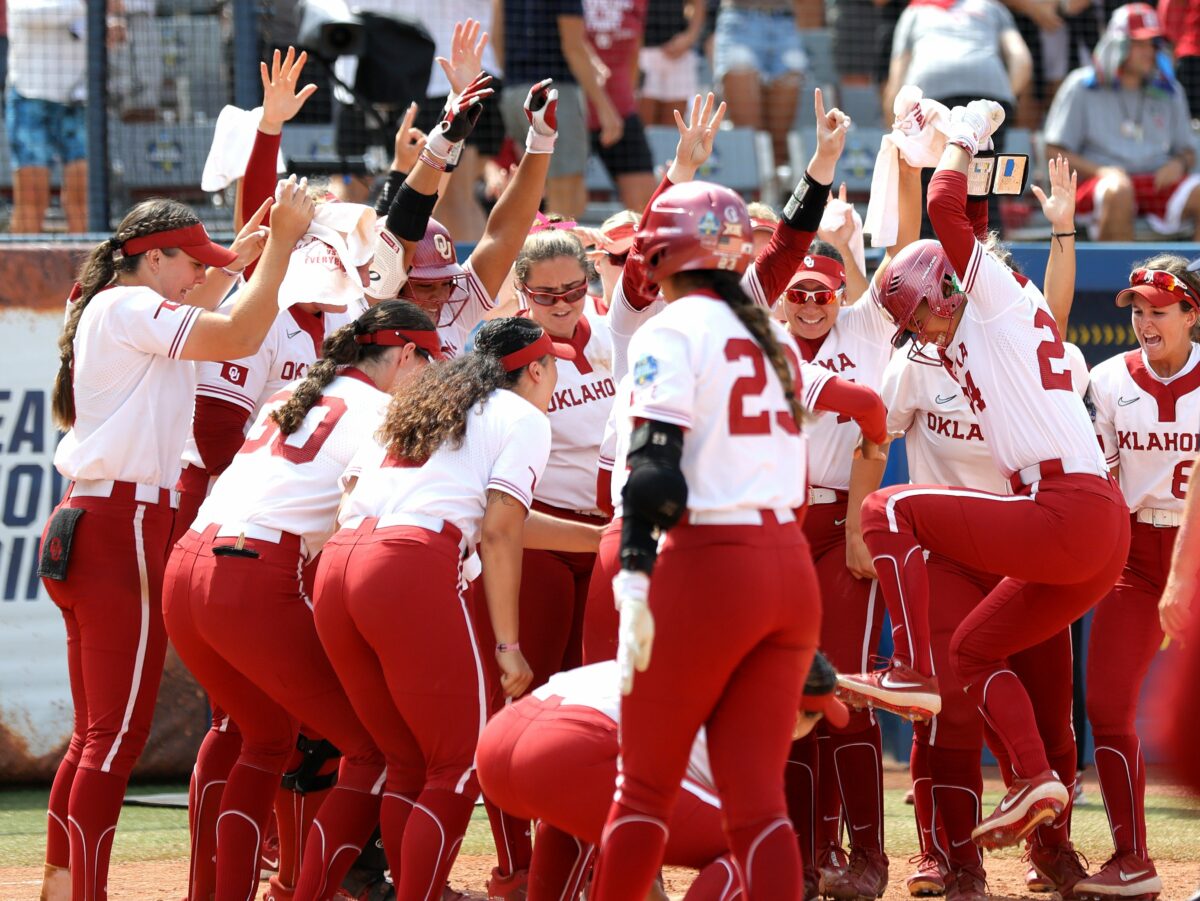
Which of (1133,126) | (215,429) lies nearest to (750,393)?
(215,429)

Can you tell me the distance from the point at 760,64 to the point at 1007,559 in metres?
5.92

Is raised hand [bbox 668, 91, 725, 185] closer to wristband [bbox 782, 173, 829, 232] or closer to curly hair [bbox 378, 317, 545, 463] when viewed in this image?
wristband [bbox 782, 173, 829, 232]

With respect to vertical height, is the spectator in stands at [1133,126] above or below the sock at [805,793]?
above

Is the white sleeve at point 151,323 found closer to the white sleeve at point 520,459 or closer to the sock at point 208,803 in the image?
the white sleeve at point 520,459

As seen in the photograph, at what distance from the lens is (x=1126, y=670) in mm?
5594

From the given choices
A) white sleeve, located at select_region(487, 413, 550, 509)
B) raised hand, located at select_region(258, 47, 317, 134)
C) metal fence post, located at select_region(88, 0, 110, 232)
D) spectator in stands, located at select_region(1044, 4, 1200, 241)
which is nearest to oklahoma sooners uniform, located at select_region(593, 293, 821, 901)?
white sleeve, located at select_region(487, 413, 550, 509)

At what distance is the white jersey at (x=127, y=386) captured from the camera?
478cm

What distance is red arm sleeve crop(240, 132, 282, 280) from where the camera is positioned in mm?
5648

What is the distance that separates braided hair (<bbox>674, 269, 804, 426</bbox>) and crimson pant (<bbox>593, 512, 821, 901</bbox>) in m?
0.30

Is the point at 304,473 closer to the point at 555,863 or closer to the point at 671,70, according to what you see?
the point at 555,863

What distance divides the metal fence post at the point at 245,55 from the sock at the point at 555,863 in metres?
4.85

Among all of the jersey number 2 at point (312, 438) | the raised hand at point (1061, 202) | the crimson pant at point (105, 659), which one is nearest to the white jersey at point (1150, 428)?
the raised hand at point (1061, 202)

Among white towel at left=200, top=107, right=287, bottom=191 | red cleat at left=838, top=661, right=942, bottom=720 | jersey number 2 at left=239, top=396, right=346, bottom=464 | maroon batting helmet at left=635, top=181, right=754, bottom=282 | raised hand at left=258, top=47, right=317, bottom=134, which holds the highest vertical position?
raised hand at left=258, top=47, right=317, bottom=134

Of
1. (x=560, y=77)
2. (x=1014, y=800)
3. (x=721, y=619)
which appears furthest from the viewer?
(x=560, y=77)
